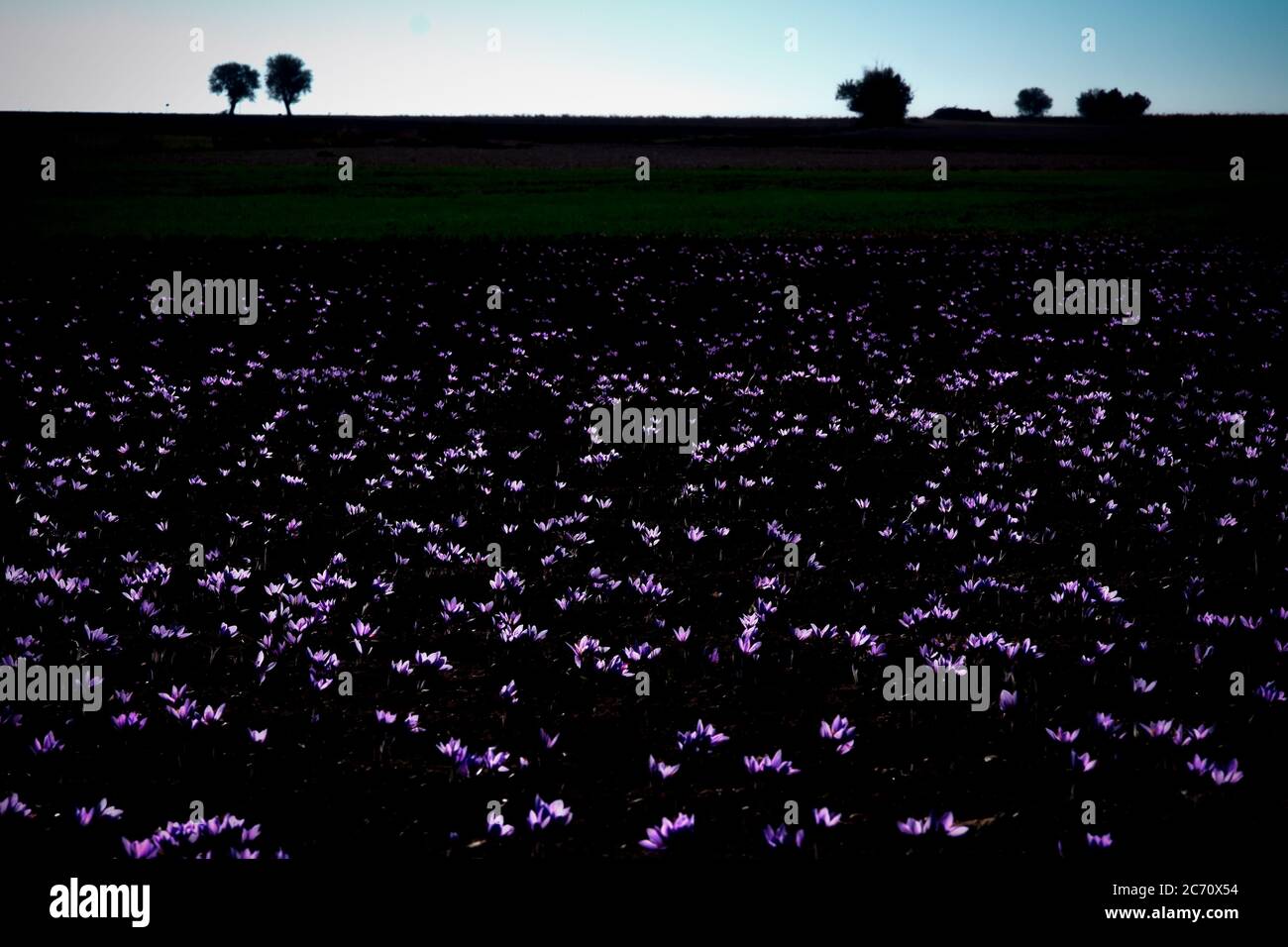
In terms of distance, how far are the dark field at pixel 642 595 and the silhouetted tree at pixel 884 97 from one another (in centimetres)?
12345

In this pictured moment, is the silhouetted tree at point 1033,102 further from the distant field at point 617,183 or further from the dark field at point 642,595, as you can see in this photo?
the dark field at point 642,595

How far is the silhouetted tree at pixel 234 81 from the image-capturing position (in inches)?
6083

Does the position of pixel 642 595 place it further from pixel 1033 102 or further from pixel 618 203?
pixel 1033 102

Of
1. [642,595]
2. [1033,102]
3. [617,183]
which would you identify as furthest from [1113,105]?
[642,595]

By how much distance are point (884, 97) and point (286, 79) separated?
352ft

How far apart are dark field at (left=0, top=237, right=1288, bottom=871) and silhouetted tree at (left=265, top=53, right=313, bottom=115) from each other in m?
162

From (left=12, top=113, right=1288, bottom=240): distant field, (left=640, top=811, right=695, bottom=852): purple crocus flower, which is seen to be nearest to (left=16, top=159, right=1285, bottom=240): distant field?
(left=12, top=113, right=1288, bottom=240): distant field

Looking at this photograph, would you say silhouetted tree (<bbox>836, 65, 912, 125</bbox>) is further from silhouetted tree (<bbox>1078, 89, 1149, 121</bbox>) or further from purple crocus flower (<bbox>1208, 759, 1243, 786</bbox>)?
purple crocus flower (<bbox>1208, 759, 1243, 786</bbox>)

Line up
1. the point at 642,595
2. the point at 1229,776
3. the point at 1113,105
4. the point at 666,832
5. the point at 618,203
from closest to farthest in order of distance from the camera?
the point at 666,832 → the point at 1229,776 → the point at 642,595 → the point at 618,203 → the point at 1113,105

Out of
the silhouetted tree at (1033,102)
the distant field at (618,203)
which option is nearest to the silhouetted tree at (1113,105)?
the silhouetted tree at (1033,102)

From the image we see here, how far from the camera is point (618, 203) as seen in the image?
38.9m

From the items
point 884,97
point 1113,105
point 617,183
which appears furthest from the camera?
point 1113,105

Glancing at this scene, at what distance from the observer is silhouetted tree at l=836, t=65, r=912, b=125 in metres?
126
